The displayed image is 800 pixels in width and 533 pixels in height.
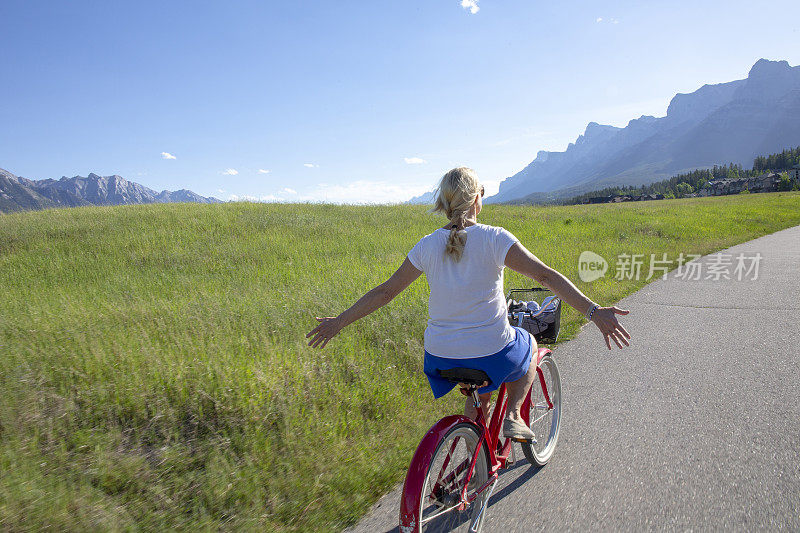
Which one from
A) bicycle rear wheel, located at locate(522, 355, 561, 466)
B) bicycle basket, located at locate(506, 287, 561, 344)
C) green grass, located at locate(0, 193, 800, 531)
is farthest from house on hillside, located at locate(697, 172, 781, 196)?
bicycle basket, located at locate(506, 287, 561, 344)

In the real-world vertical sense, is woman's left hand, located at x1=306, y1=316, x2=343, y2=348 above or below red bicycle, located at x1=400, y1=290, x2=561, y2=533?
above

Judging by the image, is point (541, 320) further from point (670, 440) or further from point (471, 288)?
point (670, 440)

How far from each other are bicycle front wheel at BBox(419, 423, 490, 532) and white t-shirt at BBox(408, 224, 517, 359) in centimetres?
45

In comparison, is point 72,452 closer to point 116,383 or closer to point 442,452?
point 116,383

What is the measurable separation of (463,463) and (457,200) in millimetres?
1514

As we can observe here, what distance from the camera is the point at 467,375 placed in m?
2.23

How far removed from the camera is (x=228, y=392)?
362 cm

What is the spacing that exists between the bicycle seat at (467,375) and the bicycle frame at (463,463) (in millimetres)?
151

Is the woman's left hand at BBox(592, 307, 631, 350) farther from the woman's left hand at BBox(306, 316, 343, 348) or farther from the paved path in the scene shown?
the woman's left hand at BBox(306, 316, 343, 348)

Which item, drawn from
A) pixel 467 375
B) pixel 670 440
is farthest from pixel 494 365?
pixel 670 440

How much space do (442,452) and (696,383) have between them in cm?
368

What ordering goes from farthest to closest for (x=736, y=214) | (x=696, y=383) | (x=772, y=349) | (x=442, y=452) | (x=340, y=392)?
(x=736, y=214), (x=772, y=349), (x=696, y=383), (x=340, y=392), (x=442, y=452)

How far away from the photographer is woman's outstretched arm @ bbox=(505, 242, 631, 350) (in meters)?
2.19

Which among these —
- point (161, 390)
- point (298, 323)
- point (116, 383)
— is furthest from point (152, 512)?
point (298, 323)
